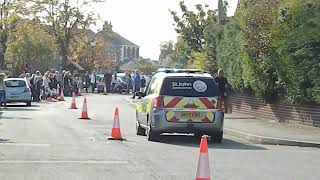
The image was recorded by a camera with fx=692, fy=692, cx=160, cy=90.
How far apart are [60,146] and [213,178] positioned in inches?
203

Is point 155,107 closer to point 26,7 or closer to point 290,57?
point 290,57

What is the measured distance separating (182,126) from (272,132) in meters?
3.69

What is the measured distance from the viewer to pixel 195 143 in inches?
655

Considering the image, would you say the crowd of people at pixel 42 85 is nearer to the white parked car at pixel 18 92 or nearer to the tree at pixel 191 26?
the white parked car at pixel 18 92

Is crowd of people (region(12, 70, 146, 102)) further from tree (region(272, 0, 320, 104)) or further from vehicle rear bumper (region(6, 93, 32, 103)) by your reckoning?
tree (region(272, 0, 320, 104))

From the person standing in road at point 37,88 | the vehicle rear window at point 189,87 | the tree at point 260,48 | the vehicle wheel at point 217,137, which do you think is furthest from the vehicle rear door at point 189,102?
the person standing in road at point 37,88

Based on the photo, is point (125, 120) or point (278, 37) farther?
point (125, 120)

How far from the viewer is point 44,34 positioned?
233 feet

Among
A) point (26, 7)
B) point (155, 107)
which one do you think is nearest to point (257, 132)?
point (155, 107)

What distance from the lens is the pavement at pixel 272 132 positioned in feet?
56.2

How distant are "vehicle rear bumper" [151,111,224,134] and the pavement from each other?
5.19 ft

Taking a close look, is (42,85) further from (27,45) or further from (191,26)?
(27,45)

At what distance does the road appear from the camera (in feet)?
36.1

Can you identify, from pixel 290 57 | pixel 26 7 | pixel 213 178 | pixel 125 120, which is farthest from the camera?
pixel 26 7
